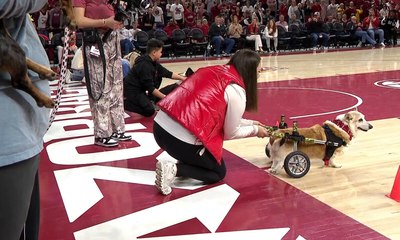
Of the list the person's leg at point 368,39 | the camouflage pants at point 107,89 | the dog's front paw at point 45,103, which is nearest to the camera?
the dog's front paw at point 45,103

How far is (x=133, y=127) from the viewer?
5.96 m

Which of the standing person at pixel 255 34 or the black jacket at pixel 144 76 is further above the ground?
the black jacket at pixel 144 76

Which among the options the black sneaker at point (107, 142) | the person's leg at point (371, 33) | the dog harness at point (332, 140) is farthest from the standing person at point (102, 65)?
the person's leg at point (371, 33)

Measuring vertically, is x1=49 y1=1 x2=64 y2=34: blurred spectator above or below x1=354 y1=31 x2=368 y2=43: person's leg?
above

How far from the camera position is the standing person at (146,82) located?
20.0 ft

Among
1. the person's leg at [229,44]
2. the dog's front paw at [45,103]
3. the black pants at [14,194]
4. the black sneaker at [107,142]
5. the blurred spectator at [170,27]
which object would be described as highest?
the dog's front paw at [45,103]

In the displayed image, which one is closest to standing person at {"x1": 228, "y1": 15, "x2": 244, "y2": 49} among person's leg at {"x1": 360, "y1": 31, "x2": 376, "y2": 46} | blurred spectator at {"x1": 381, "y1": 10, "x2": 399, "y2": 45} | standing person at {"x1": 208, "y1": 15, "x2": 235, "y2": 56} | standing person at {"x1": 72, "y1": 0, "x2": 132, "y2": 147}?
standing person at {"x1": 208, "y1": 15, "x2": 235, "y2": 56}

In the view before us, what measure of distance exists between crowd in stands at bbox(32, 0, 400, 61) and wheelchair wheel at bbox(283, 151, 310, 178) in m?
10.3

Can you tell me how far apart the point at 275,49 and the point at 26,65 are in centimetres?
1561

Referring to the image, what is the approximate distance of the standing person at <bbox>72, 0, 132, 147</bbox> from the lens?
4.53 meters

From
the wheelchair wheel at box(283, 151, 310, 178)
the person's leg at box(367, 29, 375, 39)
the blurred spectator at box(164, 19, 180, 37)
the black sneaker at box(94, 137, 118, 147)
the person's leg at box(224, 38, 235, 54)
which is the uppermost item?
the blurred spectator at box(164, 19, 180, 37)

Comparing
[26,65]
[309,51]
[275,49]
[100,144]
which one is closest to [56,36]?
[275,49]

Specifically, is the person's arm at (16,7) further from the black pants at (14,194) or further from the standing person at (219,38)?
the standing person at (219,38)

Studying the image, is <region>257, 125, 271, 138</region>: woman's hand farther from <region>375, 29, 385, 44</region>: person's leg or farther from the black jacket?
<region>375, 29, 385, 44</region>: person's leg
